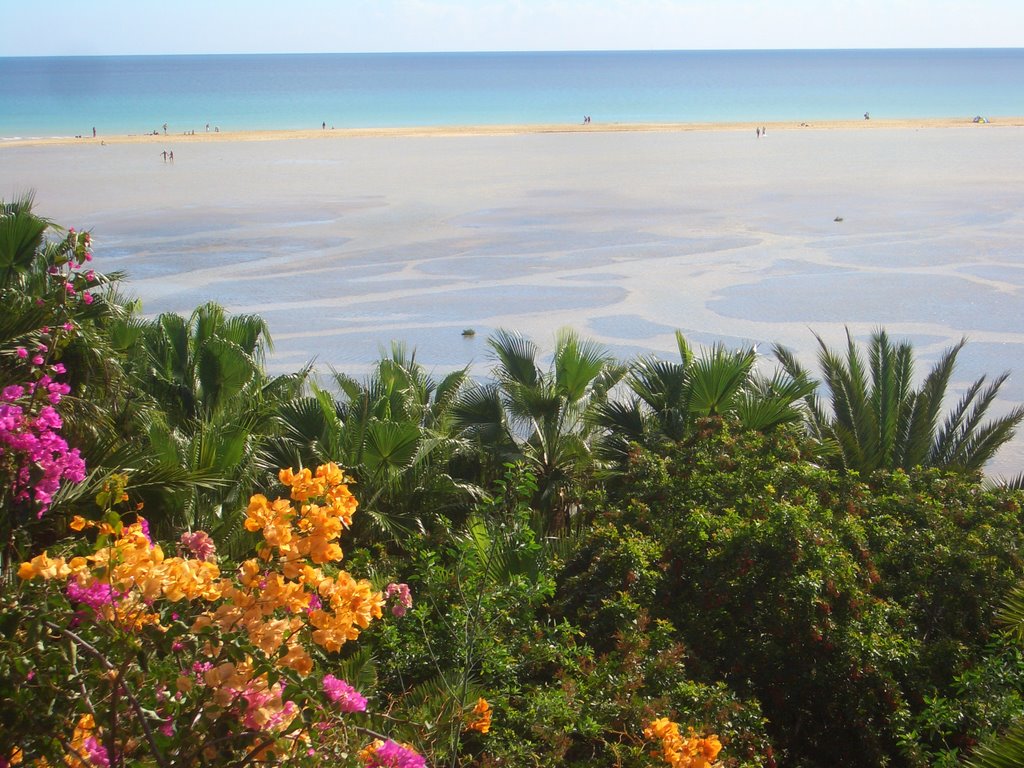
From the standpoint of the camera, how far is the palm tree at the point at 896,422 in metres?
9.60

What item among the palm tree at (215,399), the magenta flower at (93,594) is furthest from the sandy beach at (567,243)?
the magenta flower at (93,594)

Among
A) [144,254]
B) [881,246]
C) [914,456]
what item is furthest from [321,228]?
[914,456]

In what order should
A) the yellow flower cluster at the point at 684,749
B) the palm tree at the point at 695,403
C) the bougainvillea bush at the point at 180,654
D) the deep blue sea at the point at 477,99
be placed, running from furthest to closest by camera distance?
1. the deep blue sea at the point at 477,99
2. the palm tree at the point at 695,403
3. the yellow flower cluster at the point at 684,749
4. the bougainvillea bush at the point at 180,654

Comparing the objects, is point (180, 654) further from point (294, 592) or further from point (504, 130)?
point (504, 130)

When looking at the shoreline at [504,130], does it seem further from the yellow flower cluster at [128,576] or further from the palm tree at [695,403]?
the yellow flower cluster at [128,576]

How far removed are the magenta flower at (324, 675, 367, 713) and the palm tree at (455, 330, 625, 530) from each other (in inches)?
238

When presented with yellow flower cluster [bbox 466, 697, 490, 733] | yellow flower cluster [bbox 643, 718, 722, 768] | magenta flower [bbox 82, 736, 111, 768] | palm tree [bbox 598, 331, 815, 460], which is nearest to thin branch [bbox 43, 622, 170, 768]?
magenta flower [bbox 82, 736, 111, 768]

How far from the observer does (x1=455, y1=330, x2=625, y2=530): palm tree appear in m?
9.30

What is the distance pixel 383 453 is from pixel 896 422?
478cm

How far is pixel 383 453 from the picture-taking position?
26.3 feet

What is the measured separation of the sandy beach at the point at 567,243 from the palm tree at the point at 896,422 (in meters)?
2.49

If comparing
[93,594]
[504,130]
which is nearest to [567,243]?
[93,594]

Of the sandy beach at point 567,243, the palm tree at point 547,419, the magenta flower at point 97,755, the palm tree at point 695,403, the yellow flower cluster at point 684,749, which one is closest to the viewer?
the magenta flower at point 97,755

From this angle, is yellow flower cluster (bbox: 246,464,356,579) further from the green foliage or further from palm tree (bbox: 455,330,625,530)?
palm tree (bbox: 455,330,625,530)
